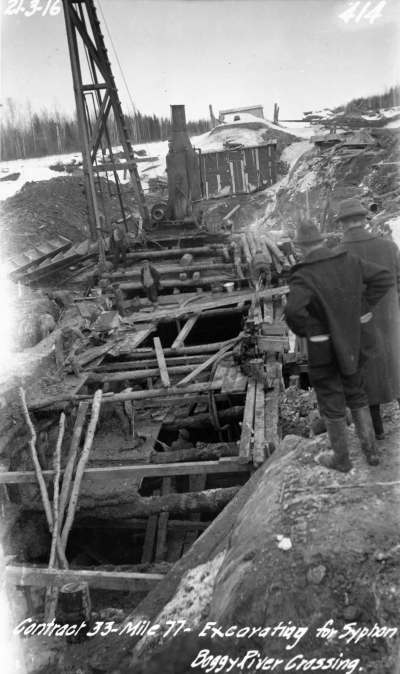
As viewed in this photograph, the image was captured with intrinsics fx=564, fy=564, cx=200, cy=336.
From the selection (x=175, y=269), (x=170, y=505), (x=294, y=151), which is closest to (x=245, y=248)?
(x=175, y=269)

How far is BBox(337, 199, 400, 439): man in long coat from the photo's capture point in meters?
3.74

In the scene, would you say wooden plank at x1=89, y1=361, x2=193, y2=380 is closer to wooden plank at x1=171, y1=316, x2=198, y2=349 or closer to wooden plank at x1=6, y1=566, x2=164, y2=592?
wooden plank at x1=171, y1=316, x2=198, y2=349

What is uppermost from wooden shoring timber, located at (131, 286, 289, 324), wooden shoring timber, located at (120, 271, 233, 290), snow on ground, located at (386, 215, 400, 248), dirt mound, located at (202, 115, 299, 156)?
dirt mound, located at (202, 115, 299, 156)

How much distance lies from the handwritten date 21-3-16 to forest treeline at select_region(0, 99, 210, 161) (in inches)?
586

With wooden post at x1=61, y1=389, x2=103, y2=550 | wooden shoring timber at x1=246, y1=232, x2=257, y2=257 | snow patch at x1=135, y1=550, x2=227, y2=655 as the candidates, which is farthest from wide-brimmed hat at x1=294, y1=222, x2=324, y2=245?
wooden shoring timber at x1=246, y1=232, x2=257, y2=257

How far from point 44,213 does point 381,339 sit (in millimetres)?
20895

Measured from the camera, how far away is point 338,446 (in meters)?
3.58

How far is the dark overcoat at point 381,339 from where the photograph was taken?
12.3 ft

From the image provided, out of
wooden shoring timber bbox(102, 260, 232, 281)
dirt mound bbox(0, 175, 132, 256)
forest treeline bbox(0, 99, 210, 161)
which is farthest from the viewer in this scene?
forest treeline bbox(0, 99, 210, 161)

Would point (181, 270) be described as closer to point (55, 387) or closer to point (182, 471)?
point (55, 387)

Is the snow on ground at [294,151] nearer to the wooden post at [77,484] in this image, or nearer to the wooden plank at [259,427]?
the wooden plank at [259,427]

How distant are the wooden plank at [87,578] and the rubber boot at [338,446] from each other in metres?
1.59

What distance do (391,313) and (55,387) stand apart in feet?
15.4

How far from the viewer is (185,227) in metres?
14.9
